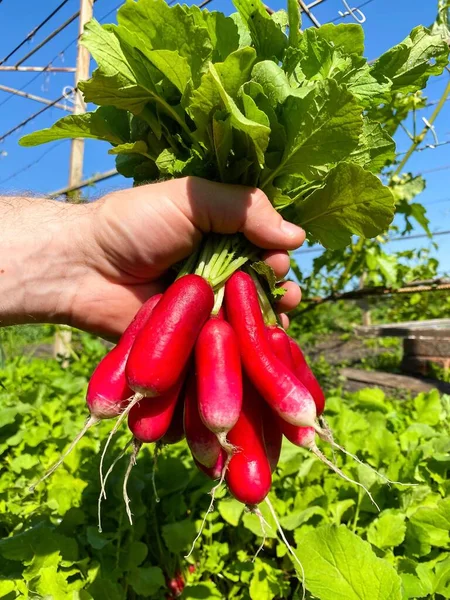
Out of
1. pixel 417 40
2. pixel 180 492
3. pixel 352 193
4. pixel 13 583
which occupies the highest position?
pixel 417 40

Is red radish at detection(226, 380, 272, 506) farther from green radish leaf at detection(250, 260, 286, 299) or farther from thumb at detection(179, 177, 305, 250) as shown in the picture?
thumb at detection(179, 177, 305, 250)

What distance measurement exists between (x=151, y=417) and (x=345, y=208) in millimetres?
698

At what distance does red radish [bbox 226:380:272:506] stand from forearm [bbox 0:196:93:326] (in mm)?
774

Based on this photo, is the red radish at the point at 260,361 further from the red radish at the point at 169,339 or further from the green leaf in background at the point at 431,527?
the green leaf in background at the point at 431,527

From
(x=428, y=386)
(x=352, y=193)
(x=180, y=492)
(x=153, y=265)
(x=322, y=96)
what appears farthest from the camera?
(x=428, y=386)

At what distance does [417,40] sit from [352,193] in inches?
17.3

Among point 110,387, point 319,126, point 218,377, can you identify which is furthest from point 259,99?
point 110,387

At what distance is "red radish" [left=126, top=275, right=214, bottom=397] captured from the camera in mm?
1079

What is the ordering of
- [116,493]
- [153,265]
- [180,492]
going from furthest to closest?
[180,492] → [116,493] → [153,265]

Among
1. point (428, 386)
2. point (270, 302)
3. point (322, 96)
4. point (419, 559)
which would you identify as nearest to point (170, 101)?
point (322, 96)

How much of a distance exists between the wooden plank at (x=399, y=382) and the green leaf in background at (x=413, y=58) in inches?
147

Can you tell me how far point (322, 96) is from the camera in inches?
41.2

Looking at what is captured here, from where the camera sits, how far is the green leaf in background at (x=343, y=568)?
3.69ft

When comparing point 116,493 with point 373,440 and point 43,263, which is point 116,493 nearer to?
point 43,263
